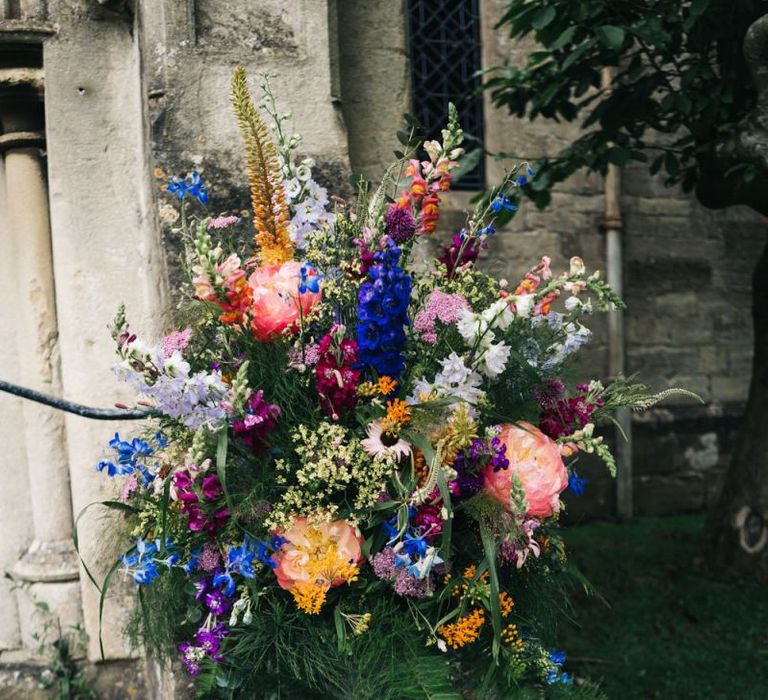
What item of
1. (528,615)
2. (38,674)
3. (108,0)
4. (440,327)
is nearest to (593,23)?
(108,0)

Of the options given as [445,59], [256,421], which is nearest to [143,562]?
[256,421]

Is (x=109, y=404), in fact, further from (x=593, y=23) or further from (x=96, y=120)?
(x=593, y=23)

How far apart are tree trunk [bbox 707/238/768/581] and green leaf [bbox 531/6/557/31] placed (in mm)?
2403

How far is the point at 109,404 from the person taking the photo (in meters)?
2.35

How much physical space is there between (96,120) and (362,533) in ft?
4.68

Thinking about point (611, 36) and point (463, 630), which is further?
point (611, 36)

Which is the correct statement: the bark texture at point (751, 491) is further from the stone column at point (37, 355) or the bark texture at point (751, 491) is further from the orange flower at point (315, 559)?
the orange flower at point (315, 559)

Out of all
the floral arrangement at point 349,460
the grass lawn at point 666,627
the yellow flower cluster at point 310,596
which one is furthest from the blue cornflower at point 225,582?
the grass lawn at point 666,627

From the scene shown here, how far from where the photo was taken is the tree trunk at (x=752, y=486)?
507 centimetres

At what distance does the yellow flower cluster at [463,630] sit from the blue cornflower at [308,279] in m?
0.64

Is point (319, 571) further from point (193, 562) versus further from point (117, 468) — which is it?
point (117, 468)

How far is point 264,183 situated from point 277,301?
0.23 meters

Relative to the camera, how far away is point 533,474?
1550 millimetres

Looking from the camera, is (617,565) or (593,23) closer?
(593,23)
